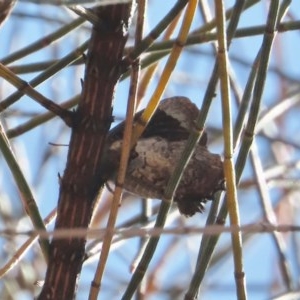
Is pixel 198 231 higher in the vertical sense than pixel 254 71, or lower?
lower

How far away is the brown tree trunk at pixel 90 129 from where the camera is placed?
743mm

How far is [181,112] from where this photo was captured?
789mm

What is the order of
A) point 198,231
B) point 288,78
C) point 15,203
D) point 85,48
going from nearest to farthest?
point 198,231, point 85,48, point 288,78, point 15,203

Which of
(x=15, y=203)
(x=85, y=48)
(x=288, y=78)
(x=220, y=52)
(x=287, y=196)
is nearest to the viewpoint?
(x=220, y=52)

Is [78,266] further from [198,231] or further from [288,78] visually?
[288,78]

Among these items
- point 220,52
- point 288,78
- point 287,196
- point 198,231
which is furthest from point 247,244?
point 198,231

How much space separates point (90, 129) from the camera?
0.74m

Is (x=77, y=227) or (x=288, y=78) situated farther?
(x=288, y=78)

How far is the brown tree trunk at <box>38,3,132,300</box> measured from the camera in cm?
74

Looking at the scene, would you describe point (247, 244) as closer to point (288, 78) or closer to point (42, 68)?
point (288, 78)

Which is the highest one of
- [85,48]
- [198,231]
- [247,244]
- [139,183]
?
[247,244]

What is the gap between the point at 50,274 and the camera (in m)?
0.74

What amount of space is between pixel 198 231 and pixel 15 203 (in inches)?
62.0

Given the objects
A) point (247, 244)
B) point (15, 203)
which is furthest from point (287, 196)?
point (15, 203)
